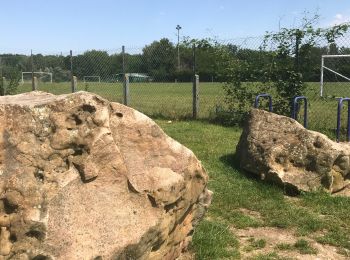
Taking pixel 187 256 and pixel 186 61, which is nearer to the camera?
pixel 187 256

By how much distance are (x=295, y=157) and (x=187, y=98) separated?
12515 millimetres

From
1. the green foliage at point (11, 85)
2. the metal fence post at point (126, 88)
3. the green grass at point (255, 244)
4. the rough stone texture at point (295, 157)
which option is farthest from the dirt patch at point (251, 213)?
the green foliage at point (11, 85)

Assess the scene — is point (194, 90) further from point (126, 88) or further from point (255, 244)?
point (255, 244)

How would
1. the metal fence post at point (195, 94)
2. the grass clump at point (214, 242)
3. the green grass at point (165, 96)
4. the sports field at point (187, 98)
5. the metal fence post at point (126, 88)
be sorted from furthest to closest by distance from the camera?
1. the metal fence post at point (126, 88)
2. the green grass at point (165, 96)
3. the metal fence post at point (195, 94)
4. the sports field at point (187, 98)
5. the grass clump at point (214, 242)

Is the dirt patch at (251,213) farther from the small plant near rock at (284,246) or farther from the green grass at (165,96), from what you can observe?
the green grass at (165,96)

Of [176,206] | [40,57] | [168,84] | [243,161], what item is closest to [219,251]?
[176,206]

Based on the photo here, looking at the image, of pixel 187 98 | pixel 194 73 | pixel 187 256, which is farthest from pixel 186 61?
pixel 187 256

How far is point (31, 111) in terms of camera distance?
3117mm

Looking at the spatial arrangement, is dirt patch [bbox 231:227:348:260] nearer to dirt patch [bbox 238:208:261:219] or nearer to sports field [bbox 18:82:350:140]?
dirt patch [bbox 238:208:261:219]

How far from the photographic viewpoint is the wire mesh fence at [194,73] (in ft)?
37.0

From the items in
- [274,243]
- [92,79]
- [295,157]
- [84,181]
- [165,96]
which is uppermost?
[92,79]

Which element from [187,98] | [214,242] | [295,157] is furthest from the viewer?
[187,98]

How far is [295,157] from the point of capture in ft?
21.0

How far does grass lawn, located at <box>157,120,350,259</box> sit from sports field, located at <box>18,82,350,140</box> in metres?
4.16
